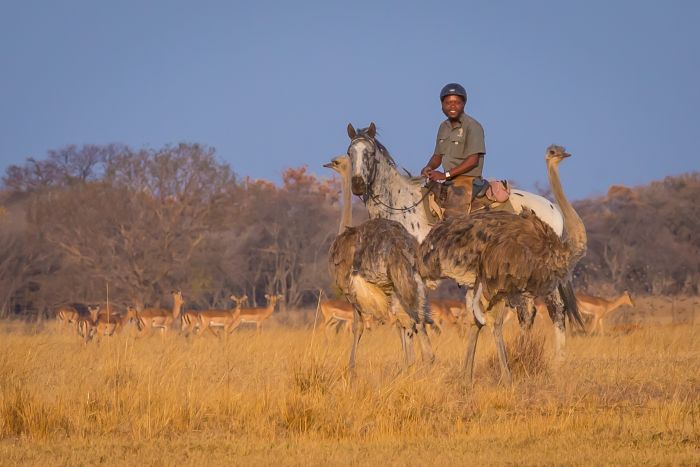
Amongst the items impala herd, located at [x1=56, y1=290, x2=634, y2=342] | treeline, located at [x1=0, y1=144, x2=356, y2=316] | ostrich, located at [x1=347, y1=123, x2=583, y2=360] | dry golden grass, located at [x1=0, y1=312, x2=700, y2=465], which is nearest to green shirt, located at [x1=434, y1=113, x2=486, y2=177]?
ostrich, located at [x1=347, y1=123, x2=583, y2=360]

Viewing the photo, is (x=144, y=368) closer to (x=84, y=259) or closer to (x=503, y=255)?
(x=503, y=255)

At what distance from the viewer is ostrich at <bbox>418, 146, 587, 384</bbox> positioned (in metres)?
8.98

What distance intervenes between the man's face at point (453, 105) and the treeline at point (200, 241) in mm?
22991

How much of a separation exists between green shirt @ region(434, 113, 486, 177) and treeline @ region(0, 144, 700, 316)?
22.8 metres

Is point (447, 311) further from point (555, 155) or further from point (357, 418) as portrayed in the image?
point (357, 418)

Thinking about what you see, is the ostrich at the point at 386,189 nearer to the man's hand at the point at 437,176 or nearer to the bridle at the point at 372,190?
the bridle at the point at 372,190

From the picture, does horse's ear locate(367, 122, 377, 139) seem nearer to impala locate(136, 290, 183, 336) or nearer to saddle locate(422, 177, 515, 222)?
saddle locate(422, 177, 515, 222)

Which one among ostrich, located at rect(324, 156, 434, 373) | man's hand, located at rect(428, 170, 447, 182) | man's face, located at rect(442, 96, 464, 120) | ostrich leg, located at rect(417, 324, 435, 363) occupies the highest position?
man's face, located at rect(442, 96, 464, 120)

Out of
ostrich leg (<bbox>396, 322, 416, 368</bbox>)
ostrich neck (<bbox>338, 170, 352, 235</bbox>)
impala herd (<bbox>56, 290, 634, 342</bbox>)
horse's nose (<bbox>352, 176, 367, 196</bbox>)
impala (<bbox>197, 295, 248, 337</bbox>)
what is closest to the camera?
ostrich leg (<bbox>396, 322, 416, 368</bbox>)

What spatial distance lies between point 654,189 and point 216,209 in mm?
19818

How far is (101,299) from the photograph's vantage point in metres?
37.1

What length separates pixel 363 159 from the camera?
11.3 metres

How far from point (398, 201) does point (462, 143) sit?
0.91 metres

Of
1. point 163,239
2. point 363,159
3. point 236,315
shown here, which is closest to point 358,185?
point 363,159
